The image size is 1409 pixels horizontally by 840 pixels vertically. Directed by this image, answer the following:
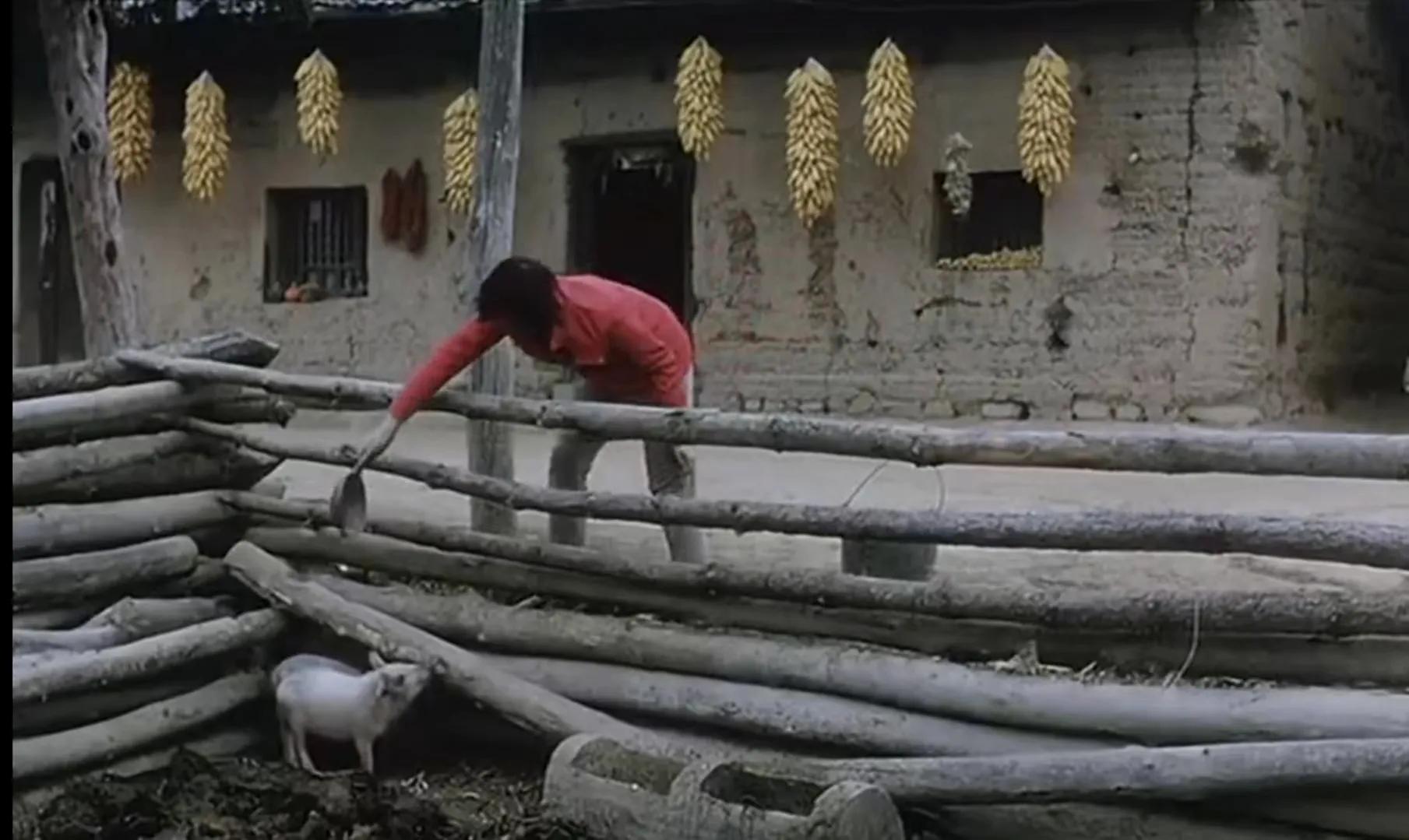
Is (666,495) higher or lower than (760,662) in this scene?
higher

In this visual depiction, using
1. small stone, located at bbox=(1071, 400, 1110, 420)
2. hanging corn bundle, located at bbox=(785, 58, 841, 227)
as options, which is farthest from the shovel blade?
small stone, located at bbox=(1071, 400, 1110, 420)

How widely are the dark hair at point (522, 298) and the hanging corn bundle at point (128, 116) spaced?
903cm

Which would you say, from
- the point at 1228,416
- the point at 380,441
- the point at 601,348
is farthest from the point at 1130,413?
the point at 380,441

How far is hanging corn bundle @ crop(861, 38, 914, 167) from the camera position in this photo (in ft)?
36.7

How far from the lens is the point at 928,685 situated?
14.9ft

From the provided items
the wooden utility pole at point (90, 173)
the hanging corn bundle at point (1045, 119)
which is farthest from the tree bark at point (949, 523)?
the hanging corn bundle at point (1045, 119)

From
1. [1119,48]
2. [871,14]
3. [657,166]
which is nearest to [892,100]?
[871,14]

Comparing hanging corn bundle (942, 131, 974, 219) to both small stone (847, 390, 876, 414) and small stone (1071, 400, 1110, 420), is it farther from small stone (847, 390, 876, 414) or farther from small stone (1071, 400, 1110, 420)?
small stone (1071, 400, 1110, 420)

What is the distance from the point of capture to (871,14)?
11.5 meters

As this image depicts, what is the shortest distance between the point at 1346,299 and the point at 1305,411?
1.40 m

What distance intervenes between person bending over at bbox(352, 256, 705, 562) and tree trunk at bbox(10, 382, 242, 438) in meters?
0.79

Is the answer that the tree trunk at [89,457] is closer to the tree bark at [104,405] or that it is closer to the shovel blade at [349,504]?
the tree bark at [104,405]

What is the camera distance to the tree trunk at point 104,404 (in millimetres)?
5387

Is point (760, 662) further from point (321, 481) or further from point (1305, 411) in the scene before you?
point (1305, 411)
